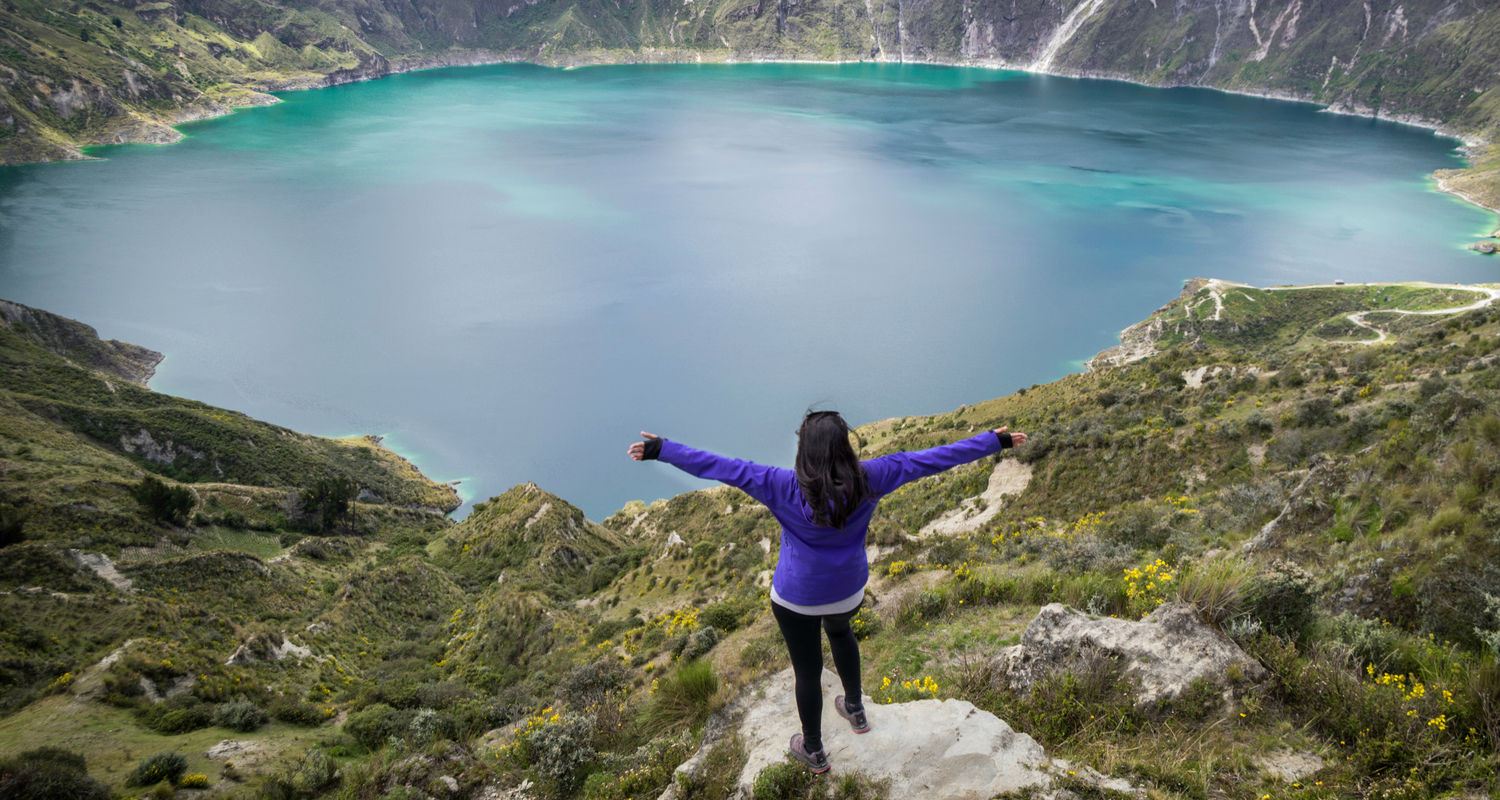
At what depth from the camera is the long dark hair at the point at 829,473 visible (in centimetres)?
411

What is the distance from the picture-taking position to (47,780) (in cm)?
830

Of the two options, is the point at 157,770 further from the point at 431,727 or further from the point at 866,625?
the point at 866,625

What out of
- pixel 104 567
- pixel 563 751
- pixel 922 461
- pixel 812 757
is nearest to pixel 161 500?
pixel 104 567

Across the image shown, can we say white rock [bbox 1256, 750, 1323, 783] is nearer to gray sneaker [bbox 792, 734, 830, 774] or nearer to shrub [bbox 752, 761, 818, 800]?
gray sneaker [bbox 792, 734, 830, 774]

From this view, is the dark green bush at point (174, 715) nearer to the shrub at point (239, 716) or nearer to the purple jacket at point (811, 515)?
the shrub at point (239, 716)

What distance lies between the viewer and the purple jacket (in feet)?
14.1

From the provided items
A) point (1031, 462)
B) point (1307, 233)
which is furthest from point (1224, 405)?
point (1307, 233)

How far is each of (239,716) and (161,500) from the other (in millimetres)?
17699

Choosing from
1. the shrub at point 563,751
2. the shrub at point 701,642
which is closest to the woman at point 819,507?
the shrub at point 563,751

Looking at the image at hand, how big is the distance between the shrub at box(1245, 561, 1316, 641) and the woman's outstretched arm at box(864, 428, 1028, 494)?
9.53 ft

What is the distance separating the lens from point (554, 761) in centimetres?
659

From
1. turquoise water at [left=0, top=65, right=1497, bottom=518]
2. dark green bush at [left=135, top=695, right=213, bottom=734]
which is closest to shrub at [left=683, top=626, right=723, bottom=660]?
dark green bush at [left=135, top=695, right=213, bottom=734]

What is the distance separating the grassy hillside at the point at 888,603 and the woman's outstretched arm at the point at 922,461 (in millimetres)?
2218

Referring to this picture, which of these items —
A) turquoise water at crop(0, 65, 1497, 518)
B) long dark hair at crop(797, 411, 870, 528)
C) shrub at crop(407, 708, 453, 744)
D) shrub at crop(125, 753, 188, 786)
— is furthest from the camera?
turquoise water at crop(0, 65, 1497, 518)
